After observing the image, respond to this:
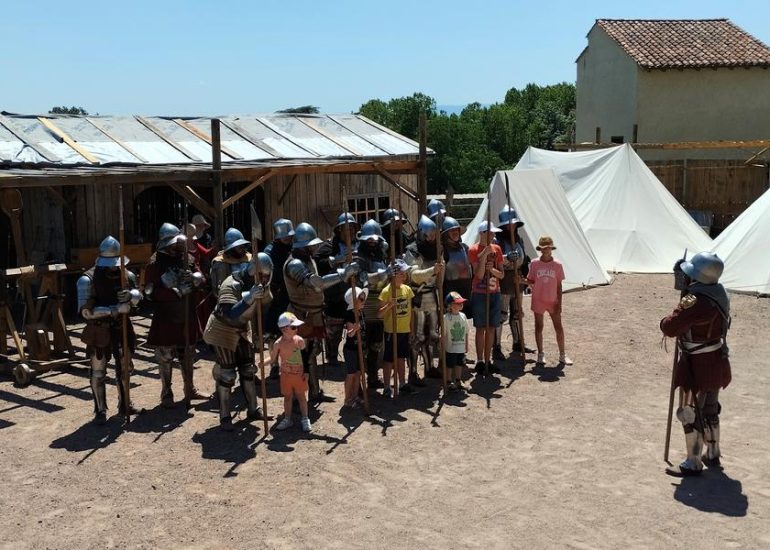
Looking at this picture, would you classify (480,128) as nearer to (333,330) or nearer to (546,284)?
(546,284)

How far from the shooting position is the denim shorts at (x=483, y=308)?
8234 millimetres

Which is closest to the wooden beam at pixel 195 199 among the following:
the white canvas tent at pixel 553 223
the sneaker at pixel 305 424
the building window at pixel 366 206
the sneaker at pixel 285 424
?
the sneaker at pixel 285 424

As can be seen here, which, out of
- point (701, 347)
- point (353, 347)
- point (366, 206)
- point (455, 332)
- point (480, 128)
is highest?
point (480, 128)

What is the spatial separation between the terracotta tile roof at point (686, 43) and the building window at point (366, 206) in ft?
38.6

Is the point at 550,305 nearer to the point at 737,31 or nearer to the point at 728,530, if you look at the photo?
the point at 728,530

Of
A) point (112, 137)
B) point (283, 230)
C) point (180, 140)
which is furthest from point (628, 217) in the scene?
point (283, 230)

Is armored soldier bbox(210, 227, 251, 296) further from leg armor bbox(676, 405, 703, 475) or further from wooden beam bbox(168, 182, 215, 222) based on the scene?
leg armor bbox(676, 405, 703, 475)

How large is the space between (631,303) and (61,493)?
877 cm

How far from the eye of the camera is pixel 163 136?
1270cm

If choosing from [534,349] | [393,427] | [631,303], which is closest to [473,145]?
[631,303]

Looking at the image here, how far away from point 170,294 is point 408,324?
6.76 ft

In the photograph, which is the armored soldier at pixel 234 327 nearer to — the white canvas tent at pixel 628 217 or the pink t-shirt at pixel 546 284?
the pink t-shirt at pixel 546 284

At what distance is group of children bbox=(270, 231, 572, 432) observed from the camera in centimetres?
671

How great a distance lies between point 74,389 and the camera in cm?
814
